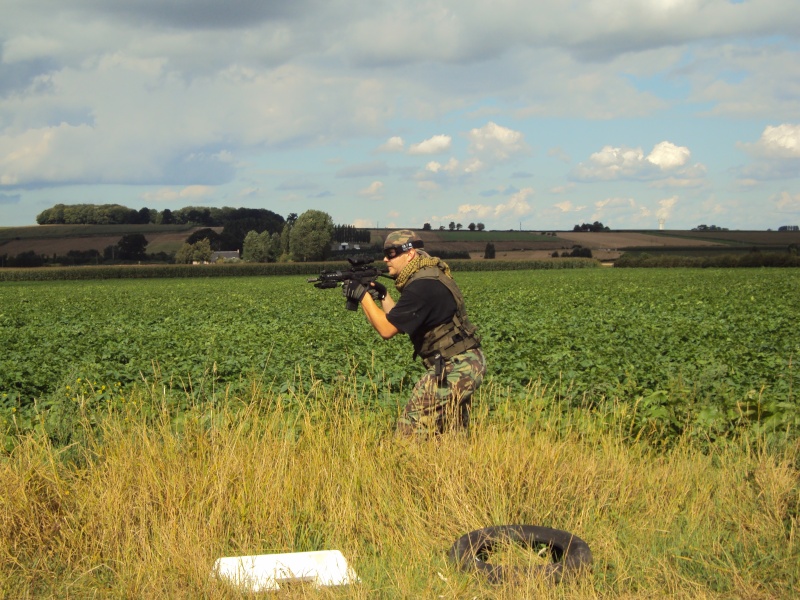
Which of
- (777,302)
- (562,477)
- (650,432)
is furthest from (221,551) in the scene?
(777,302)

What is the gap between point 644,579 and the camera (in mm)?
4031

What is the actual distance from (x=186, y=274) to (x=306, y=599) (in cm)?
7419

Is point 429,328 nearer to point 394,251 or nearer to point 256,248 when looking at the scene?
point 394,251

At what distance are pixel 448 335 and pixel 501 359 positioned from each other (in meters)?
6.18

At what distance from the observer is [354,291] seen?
5.71 metres

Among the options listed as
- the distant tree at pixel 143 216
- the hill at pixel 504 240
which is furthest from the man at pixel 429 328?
the distant tree at pixel 143 216

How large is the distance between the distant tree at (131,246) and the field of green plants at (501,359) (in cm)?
6408

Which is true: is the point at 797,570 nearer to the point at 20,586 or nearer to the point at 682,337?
the point at 20,586

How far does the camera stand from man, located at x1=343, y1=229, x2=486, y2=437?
5621 millimetres

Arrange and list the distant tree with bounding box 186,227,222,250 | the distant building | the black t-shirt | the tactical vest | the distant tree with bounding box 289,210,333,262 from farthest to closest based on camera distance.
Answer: the distant tree with bounding box 186,227,222,250, the distant building, the distant tree with bounding box 289,210,333,262, the tactical vest, the black t-shirt

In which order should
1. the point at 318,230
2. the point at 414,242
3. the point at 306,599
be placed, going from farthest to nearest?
the point at 318,230, the point at 414,242, the point at 306,599

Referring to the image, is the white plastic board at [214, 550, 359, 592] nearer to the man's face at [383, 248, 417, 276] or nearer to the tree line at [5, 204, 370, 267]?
the man's face at [383, 248, 417, 276]

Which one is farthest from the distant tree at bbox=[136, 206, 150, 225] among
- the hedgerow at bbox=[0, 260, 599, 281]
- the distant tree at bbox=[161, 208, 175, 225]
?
the hedgerow at bbox=[0, 260, 599, 281]

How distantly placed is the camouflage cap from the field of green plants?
174 cm
